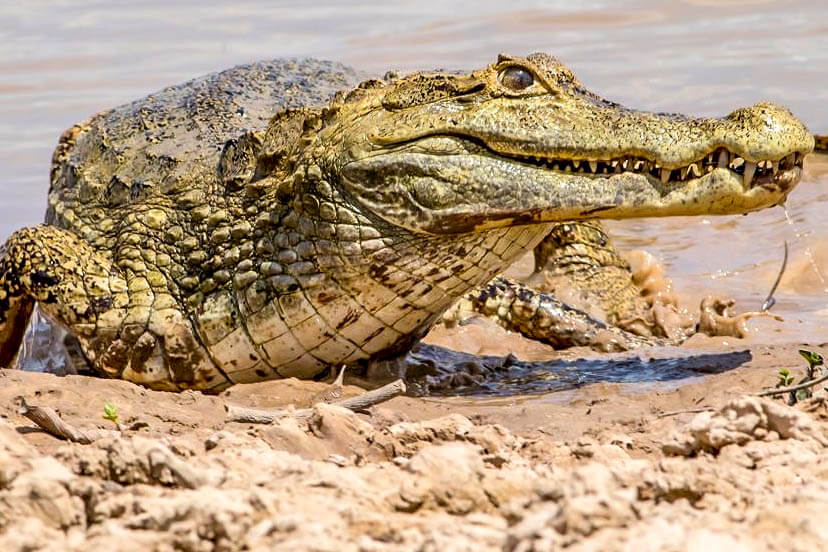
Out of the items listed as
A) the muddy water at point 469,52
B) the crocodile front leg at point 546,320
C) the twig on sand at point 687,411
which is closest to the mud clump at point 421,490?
the twig on sand at point 687,411

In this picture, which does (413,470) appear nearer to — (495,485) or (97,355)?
(495,485)

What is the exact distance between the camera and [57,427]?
384cm

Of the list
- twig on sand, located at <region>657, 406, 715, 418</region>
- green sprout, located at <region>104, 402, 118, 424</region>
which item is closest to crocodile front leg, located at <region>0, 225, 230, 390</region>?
green sprout, located at <region>104, 402, 118, 424</region>

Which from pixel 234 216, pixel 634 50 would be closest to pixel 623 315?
pixel 234 216

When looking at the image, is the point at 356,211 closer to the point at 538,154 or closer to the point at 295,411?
the point at 538,154

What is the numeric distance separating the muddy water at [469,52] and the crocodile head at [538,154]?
164 inches

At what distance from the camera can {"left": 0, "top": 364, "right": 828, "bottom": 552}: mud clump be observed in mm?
2488

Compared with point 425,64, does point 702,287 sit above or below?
below

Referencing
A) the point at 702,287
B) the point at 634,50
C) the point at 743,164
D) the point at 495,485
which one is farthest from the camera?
the point at 634,50

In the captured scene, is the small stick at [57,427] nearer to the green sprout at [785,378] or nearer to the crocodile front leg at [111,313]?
the crocodile front leg at [111,313]

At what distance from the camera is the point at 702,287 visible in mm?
8391

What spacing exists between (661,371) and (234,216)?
197 cm

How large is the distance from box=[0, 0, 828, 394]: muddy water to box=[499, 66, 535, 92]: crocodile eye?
4.18 metres

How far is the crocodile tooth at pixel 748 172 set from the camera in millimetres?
5094
